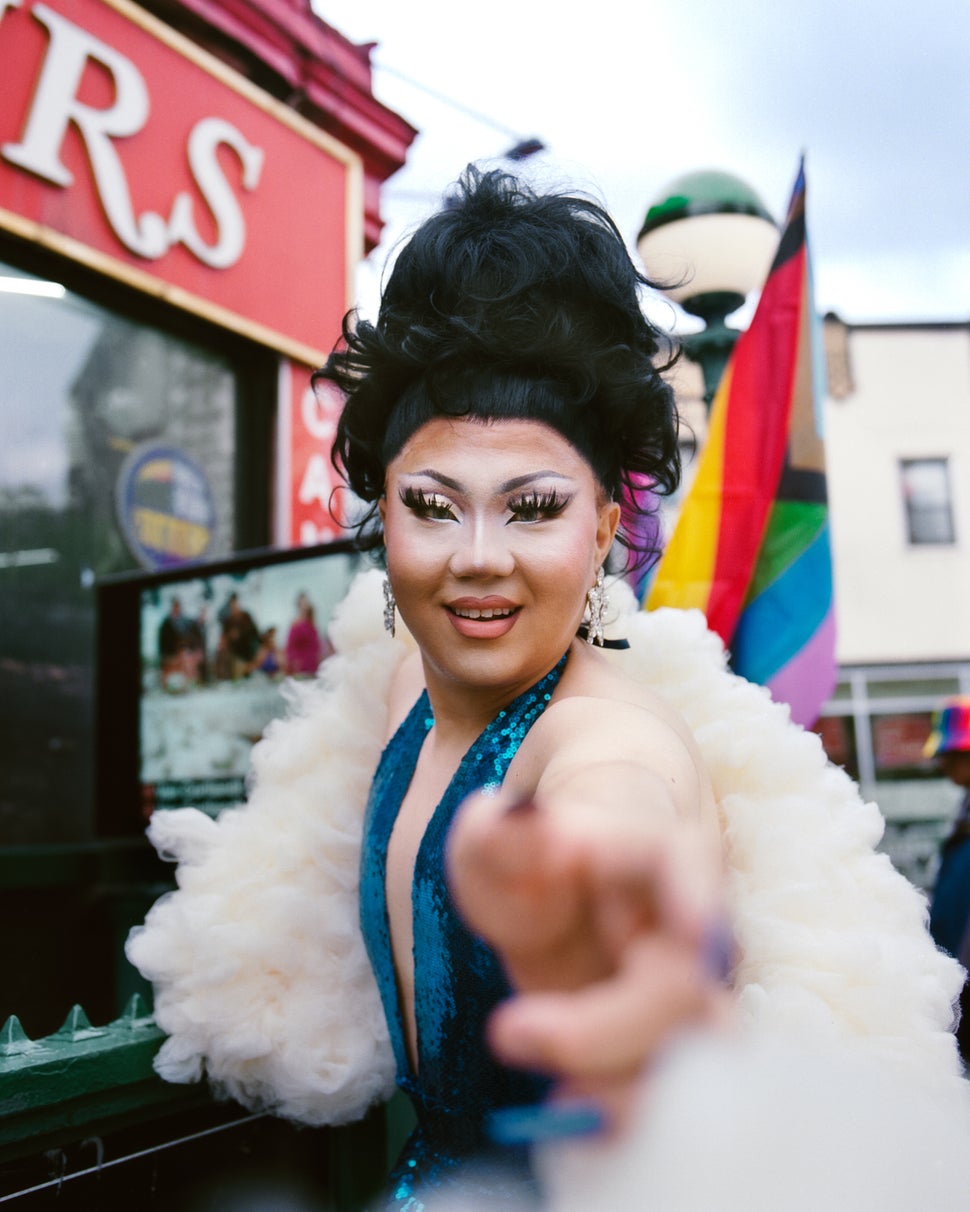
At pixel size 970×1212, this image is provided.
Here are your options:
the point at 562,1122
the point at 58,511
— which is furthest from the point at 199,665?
the point at 562,1122

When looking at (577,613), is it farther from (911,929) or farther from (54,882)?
(54,882)

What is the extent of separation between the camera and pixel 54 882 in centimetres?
328

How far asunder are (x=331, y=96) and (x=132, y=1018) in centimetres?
415

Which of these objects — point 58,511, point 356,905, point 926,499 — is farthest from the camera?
point 926,499

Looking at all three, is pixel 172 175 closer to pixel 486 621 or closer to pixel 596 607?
Answer: pixel 596 607

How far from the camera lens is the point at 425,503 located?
1132 millimetres

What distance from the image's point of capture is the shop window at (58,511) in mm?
3383

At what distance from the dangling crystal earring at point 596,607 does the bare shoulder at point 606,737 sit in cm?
10

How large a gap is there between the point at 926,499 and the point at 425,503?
1267 centimetres

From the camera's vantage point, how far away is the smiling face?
1.09 m

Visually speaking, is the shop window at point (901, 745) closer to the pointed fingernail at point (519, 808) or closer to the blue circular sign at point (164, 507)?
the blue circular sign at point (164, 507)

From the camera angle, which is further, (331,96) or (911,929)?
(331,96)

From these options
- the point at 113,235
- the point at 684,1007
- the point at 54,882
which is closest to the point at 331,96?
the point at 113,235

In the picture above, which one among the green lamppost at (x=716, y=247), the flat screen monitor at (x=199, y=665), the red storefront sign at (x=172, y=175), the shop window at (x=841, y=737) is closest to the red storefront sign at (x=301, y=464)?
the red storefront sign at (x=172, y=175)
